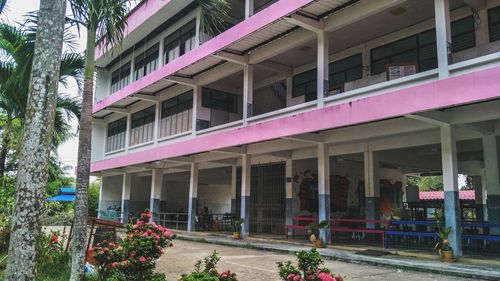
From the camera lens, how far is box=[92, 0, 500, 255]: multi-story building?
33.4 ft

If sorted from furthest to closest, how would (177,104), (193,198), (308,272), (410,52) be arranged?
(177,104), (193,198), (410,52), (308,272)

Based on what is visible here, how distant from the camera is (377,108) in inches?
398

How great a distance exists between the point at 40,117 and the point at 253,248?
32.2 ft

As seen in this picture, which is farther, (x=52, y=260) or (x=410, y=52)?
(x=410, y=52)

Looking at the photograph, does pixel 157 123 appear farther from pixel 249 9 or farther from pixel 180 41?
pixel 249 9

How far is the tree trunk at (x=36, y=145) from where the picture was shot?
14.7 ft

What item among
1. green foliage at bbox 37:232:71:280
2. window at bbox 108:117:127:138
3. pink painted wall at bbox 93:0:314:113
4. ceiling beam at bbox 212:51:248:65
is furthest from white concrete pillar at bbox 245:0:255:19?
window at bbox 108:117:127:138

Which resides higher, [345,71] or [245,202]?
[345,71]

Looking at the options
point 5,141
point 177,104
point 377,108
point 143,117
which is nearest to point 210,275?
point 377,108

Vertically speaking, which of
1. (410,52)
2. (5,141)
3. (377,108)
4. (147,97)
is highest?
(147,97)

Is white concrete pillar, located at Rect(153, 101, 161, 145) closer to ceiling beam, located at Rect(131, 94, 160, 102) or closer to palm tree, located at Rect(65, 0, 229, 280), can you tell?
ceiling beam, located at Rect(131, 94, 160, 102)

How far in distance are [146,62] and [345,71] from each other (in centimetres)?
1217

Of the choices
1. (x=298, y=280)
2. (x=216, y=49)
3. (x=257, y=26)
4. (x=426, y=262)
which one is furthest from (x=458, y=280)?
(x=216, y=49)

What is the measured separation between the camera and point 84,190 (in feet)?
22.6
